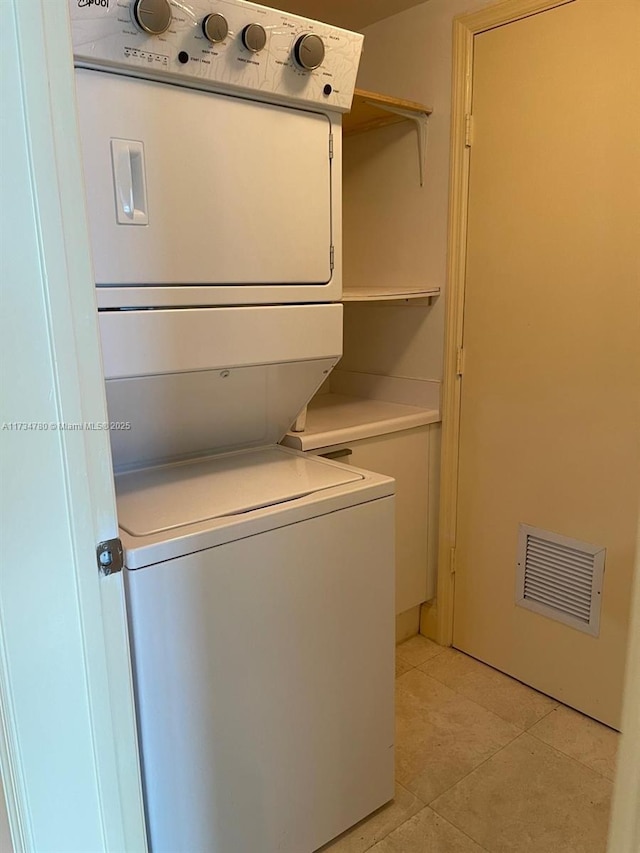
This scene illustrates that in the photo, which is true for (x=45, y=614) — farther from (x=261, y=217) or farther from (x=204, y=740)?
(x=261, y=217)

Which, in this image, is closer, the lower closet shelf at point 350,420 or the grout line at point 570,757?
the grout line at point 570,757

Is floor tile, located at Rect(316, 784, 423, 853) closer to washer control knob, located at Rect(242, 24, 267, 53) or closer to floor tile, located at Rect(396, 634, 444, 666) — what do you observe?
floor tile, located at Rect(396, 634, 444, 666)

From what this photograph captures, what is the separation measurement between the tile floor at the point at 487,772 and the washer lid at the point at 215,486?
3.02 ft

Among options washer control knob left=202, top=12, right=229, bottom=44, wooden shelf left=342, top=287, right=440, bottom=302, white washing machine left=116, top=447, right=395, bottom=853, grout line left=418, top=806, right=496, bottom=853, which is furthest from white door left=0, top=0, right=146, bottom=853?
wooden shelf left=342, top=287, right=440, bottom=302

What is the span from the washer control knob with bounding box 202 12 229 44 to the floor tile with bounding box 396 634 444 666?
206cm

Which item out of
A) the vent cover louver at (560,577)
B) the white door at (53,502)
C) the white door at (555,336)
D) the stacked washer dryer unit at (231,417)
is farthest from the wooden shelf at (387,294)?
the white door at (53,502)

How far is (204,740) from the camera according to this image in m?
1.32

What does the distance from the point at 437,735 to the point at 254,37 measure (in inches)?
77.3

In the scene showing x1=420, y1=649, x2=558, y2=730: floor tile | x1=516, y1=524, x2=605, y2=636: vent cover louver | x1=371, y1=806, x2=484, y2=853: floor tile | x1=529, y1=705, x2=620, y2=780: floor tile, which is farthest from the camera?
x1=420, y1=649, x2=558, y2=730: floor tile

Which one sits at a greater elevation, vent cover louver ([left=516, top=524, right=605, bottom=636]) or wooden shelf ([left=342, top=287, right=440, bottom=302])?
wooden shelf ([left=342, top=287, right=440, bottom=302])

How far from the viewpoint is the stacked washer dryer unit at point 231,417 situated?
4.09ft

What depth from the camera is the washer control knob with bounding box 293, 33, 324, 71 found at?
1401mm

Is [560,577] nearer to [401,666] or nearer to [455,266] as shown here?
[401,666]

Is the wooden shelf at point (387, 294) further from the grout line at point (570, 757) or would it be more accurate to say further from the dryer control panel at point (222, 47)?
the grout line at point (570, 757)
